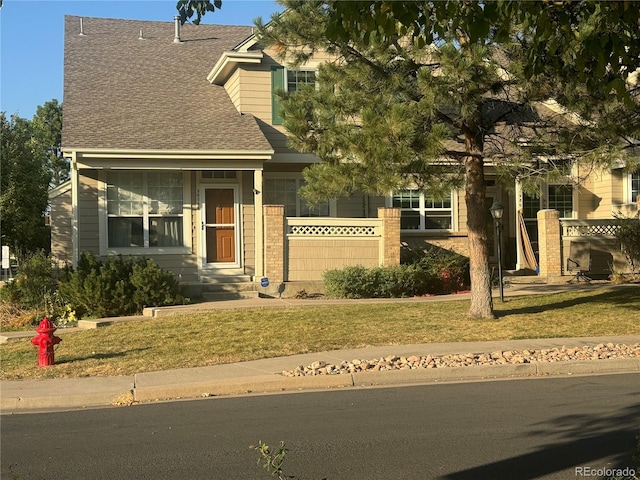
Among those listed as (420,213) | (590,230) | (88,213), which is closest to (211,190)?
(88,213)

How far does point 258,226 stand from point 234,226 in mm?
1295

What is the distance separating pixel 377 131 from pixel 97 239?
933 cm

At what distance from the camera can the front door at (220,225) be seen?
18.5 m

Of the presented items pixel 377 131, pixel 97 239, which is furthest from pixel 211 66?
pixel 377 131

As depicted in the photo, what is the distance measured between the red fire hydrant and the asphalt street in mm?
2338

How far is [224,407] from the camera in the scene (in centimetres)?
813

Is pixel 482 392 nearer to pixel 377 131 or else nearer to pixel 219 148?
pixel 377 131

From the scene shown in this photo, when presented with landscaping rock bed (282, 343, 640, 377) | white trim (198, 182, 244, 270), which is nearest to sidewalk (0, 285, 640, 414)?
landscaping rock bed (282, 343, 640, 377)

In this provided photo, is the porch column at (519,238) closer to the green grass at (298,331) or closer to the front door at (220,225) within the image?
the green grass at (298,331)

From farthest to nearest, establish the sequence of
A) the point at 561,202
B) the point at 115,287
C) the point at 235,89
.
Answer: the point at 561,202 < the point at 235,89 < the point at 115,287

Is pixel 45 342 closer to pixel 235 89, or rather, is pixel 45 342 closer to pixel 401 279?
pixel 401 279

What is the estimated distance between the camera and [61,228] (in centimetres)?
1798

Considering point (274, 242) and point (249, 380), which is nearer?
point (249, 380)

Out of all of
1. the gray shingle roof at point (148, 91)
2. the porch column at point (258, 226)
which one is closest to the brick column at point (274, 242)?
the porch column at point (258, 226)
